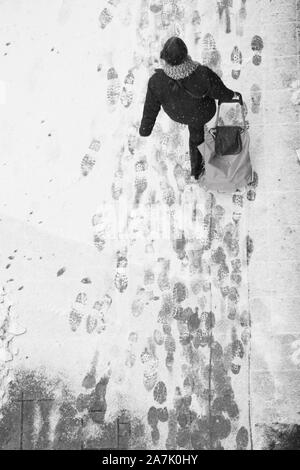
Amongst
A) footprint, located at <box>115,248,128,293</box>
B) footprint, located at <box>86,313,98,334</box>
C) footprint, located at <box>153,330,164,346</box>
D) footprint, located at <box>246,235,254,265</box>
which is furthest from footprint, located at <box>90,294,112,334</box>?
footprint, located at <box>246,235,254,265</box>

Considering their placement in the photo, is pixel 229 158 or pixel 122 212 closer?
pixel 229 158

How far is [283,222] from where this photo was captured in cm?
511

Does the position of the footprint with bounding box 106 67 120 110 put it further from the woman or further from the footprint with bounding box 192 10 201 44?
the woman

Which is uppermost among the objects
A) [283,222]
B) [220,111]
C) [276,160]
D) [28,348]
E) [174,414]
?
[220,111]

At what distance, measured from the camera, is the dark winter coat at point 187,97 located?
4305 millimetres

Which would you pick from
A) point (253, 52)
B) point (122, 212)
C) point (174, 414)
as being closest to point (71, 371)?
point (174, 414)

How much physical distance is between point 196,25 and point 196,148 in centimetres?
104

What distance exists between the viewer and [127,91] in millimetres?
5426

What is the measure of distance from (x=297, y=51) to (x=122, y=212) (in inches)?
66.4

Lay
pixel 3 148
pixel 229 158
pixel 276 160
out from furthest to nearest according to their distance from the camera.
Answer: pixel 3 148, pixel 276 160, pixel 229 158

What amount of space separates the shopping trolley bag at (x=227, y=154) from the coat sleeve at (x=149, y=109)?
41 centimetres

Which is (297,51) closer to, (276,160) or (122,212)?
(276,160)

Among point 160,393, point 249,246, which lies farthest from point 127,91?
point 160,393

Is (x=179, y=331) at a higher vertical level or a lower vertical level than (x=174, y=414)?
higher
